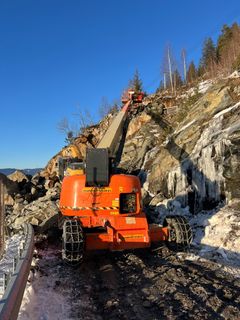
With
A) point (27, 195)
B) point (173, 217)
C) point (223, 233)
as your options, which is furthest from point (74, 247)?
point (27, 195)

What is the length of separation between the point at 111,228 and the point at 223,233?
3342mm

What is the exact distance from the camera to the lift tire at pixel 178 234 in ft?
34.8

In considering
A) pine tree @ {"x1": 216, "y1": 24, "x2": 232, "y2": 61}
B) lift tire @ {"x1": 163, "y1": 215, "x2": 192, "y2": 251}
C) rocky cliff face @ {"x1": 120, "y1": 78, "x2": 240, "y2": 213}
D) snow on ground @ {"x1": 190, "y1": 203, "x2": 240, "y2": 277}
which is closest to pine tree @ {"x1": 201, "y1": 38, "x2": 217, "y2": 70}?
pine tree @ {"x1": 216, "y1": 24, "x2": 232, "y2": 61}

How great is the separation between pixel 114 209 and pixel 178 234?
1.82 metres

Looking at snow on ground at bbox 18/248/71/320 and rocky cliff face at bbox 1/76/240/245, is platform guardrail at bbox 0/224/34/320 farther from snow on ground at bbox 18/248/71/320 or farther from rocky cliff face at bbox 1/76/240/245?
rocky cliff face at bbox 1/76/240/245

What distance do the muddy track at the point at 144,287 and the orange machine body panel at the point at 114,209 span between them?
625 millimetres

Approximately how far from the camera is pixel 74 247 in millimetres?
9320

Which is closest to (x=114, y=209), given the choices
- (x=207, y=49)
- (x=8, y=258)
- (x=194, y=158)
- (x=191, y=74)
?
(x=8, y=258)

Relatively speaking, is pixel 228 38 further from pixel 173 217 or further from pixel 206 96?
pixel 173 217

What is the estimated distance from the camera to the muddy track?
6.29 meters

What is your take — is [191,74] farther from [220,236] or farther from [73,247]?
[73,247]

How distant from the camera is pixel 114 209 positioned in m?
10.6

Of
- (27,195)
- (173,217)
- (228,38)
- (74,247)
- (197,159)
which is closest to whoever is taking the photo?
(74,247)

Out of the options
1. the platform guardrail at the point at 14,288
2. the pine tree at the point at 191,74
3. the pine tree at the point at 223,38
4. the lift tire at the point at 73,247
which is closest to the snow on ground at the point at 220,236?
the lift tire at the point at 73,247
